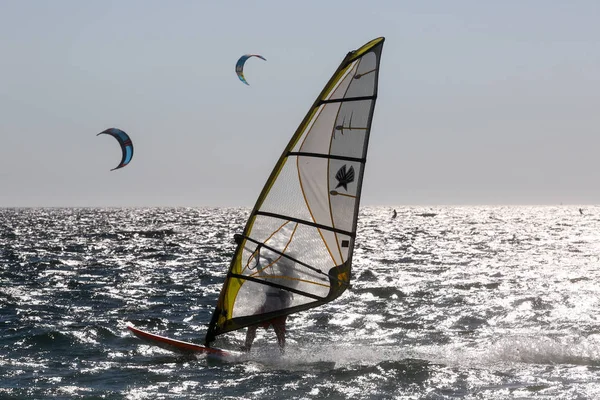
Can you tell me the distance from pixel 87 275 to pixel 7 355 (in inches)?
522

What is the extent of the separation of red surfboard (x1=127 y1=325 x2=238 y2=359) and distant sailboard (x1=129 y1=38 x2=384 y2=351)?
1.92ft

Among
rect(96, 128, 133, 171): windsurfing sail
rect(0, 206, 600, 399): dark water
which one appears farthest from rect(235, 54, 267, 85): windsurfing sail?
rect(0, 206, 600, 399): dark water

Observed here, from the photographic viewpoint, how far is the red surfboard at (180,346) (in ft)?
39.7

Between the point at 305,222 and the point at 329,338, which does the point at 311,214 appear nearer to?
the point at 305,222

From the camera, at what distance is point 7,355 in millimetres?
12234

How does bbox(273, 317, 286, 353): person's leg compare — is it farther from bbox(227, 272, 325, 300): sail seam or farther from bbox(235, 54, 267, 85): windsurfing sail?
bbox(235, 54, 267, 85): windsurfing sail

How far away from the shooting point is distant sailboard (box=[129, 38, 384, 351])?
1052 cm

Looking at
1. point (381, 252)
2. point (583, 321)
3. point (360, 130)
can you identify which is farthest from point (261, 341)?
point (381, 252)

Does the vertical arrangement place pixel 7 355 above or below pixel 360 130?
below

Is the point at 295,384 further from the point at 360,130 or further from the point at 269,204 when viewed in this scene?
the point at 360,130

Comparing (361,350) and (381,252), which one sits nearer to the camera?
(361,350)

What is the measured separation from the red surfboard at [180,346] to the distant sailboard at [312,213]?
58cm

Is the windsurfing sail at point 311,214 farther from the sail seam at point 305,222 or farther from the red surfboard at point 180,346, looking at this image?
the red surfboard at point 180,346

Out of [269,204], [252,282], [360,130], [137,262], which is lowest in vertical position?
[137,262]
